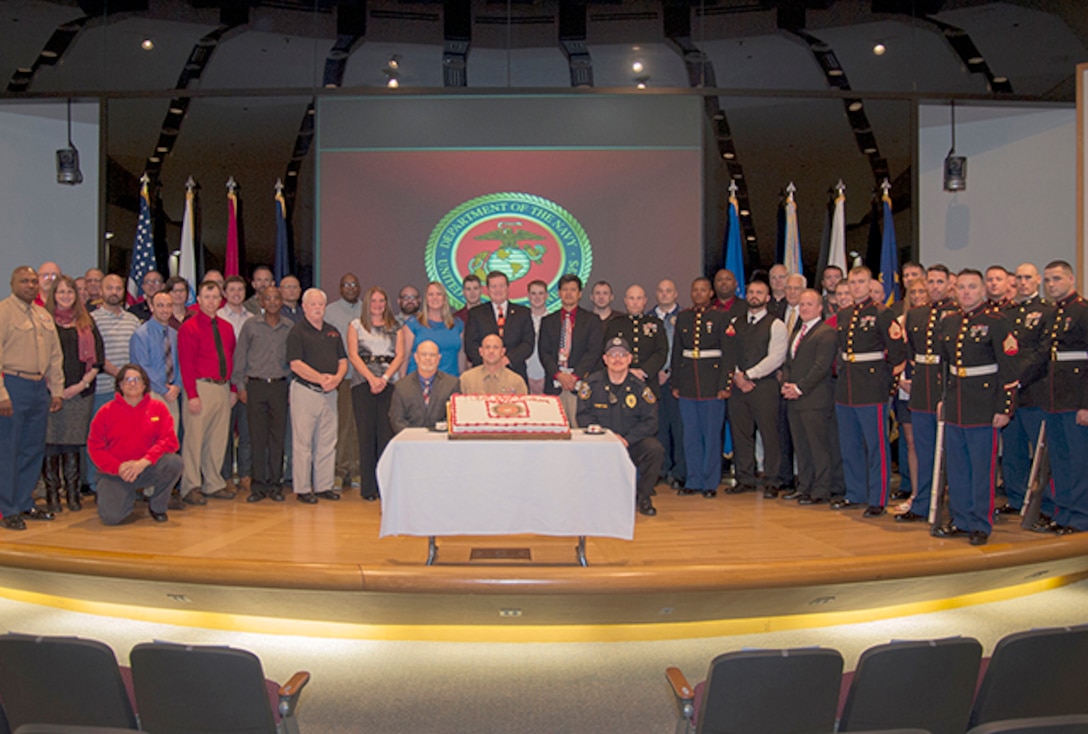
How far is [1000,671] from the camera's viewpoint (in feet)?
7.22

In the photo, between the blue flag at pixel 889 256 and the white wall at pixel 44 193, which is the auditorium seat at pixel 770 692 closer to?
the blue flag at pixel 889 256

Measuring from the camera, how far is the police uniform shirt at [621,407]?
208 inches

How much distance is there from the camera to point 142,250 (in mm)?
7441

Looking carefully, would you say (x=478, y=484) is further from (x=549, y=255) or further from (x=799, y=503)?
(x=549, y=255)

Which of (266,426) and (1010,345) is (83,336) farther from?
(1010,345)

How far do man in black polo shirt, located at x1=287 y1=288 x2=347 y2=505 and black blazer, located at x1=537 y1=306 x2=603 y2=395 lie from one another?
1469mm

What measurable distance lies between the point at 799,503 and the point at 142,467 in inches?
168

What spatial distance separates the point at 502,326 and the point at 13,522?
10.8ft

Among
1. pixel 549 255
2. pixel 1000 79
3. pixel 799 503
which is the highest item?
pixel 1000 79

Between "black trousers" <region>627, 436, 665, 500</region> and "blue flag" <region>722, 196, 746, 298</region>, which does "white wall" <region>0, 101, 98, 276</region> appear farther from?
"black trousers" <region>627, 436, 665, 500</region>

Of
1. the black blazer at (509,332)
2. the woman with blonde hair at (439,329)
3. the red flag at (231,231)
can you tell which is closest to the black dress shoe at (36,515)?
the woman with blonde hair at (439,329)

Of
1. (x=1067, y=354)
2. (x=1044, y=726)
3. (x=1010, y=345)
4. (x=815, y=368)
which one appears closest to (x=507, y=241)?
(x=815, y=368)

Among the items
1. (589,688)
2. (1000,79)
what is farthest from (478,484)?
(1000,79)

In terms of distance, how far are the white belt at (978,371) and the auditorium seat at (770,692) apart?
2981mm
